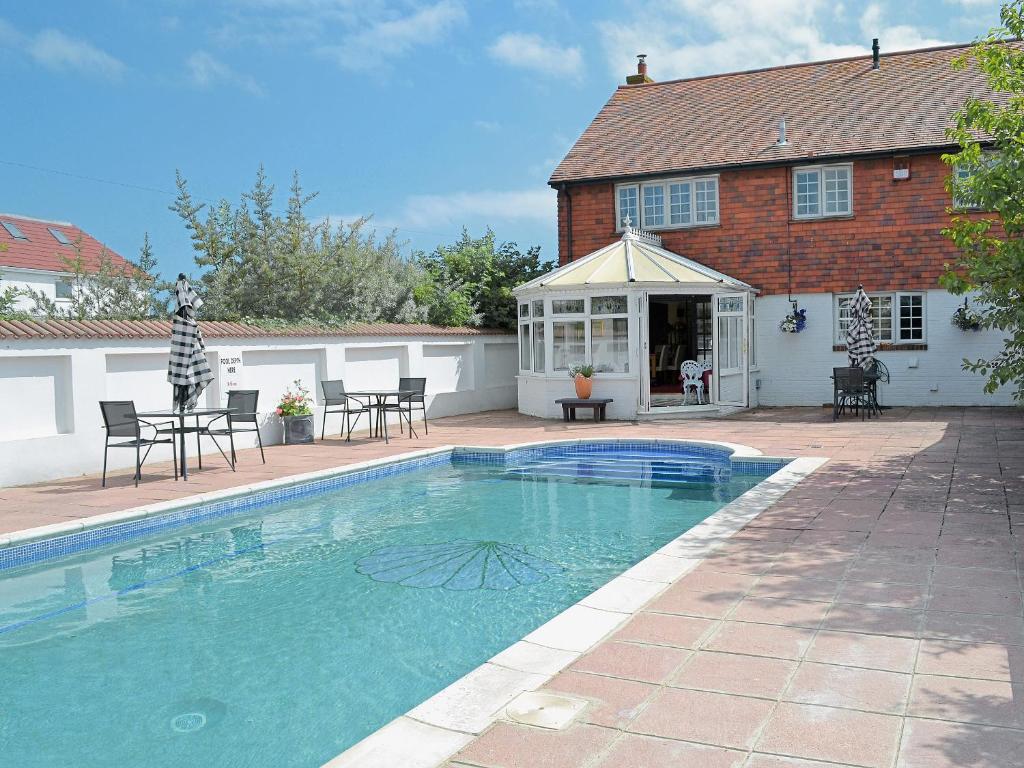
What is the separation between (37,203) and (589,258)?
26.6 meters

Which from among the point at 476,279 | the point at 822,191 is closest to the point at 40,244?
the point at 476,279

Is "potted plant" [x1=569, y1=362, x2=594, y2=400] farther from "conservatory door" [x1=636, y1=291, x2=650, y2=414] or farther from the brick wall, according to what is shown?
the brick wall

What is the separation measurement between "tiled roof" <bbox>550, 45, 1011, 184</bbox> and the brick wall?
0.52m

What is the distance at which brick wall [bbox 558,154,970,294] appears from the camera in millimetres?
16547

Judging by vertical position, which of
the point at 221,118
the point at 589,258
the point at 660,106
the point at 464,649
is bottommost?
the point at 464,649

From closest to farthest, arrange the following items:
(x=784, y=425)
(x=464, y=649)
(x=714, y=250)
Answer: (x=464, y=649), (x=784, y=425), (x=714, y=250)

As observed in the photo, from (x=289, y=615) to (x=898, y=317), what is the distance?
1451 centimetres

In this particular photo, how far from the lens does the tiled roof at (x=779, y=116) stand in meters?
17.2

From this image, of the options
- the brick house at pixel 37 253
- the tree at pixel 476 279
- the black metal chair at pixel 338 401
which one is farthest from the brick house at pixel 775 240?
the brick house at pixel 37 253

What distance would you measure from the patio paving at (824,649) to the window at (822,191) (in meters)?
10.0

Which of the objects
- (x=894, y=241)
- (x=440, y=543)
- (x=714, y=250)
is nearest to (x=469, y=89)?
(x=714, y=250)

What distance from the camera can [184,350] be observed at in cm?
1003

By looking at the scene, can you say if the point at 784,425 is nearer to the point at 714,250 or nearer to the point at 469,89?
the point at 714,250

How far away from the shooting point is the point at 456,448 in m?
12.1
